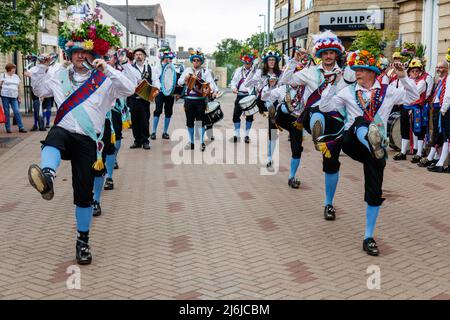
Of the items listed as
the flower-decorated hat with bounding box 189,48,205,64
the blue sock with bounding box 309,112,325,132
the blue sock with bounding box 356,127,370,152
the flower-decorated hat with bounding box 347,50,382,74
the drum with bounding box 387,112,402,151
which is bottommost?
the drum with bounding box 387,112,402,151

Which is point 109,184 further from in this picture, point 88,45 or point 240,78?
point 240,78

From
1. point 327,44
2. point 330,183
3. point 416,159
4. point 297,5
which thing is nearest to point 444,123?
point 416,159

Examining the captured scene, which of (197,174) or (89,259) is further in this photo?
(197,174)

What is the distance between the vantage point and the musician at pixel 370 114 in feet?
19.7

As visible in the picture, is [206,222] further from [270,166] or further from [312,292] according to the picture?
[270,166]

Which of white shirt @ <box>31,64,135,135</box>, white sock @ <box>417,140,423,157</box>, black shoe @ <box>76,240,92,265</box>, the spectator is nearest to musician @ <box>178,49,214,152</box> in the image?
white sock @ <box>417,140,423,157</box>

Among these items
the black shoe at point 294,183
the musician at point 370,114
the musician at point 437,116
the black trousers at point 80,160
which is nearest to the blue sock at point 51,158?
the black trousers at point 80,160

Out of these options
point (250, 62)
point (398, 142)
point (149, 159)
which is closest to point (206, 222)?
point (149, 159)

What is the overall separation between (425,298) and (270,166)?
6540 mm

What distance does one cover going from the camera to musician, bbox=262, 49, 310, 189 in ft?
28.6

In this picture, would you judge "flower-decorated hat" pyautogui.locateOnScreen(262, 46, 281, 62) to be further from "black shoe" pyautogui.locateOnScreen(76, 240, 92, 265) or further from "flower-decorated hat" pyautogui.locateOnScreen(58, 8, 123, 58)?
"black shoe" pyautogui.locateOnScreen(76, 240, 92, 265)

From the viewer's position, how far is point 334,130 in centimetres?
757

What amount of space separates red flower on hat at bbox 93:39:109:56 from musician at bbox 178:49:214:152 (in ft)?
23.3

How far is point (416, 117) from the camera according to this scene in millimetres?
11930
